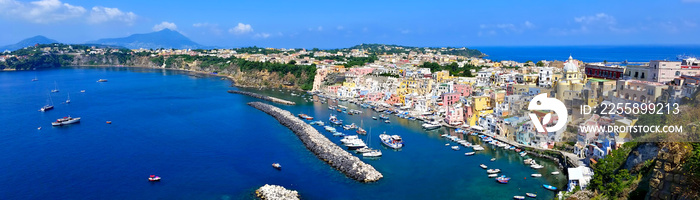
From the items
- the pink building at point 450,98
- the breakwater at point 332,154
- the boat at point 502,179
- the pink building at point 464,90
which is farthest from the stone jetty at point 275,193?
the pink building at point 464,90

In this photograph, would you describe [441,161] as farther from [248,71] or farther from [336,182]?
[248,71]

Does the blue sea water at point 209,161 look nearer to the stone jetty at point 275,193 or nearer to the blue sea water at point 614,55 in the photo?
the stone jetty at point 275,193

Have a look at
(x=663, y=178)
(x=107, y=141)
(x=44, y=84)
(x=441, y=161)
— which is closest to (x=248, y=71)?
(x=44, y=84)

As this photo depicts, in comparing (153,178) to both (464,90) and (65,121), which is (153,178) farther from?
(464,90)

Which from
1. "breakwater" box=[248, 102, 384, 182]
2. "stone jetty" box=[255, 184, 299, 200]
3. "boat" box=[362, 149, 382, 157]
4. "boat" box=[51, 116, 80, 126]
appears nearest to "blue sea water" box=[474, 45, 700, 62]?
"boat" box=[362, 149, 382, 157]

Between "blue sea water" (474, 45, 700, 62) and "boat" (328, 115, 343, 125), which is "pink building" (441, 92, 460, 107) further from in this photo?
"blue sea water" (474, 45, 700, 62)
